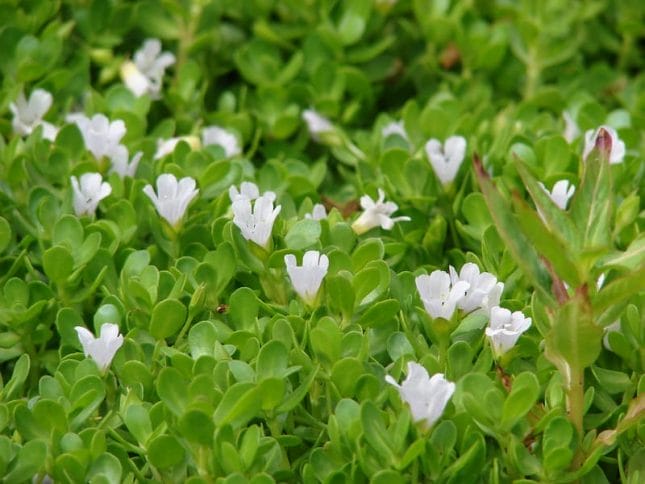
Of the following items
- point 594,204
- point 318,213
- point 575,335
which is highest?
point 594,204

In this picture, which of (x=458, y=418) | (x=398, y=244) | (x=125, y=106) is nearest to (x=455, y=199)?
(x=398, y=244)

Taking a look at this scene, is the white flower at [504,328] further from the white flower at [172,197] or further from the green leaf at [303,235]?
the white flower at [172,197]

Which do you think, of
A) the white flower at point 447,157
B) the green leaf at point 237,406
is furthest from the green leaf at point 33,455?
the white flower at point 447,157

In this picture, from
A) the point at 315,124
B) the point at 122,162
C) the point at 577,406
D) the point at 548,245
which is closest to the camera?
the point at 548,245

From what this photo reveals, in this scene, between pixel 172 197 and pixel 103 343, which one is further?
pixel 172 197

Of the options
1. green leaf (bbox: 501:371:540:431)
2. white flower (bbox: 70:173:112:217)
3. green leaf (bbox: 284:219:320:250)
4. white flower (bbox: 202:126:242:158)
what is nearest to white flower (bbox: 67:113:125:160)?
white flower (bbox: 70:173:112:217)

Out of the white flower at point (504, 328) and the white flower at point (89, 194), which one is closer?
the white flower at point (504, 328)

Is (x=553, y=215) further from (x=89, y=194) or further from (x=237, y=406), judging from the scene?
(x=89, y=194)

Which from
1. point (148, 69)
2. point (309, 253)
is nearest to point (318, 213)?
point (309, 253)
